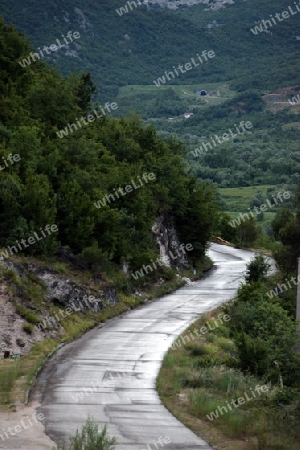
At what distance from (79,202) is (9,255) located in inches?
303

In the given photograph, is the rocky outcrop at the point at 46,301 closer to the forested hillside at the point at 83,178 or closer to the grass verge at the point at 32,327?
the grass verge at the point at 32,327

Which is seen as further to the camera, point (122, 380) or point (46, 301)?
point (46, 301)

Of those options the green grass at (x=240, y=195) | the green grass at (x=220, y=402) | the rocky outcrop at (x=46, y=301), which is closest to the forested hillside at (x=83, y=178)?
the rocky outcrop at (x=46, y=301)

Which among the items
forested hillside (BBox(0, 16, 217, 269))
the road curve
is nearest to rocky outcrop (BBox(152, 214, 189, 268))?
forested hillside (BBox(0, 16, 217, 269))

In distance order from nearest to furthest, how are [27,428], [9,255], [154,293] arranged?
[27,428] → [9,255] → [154,293]

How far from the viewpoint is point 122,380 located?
25469 mm

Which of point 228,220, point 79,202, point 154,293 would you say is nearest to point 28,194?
point 79,202

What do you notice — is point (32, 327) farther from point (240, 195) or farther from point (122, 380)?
point (240, 195)

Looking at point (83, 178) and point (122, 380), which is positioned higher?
point (83, 178)

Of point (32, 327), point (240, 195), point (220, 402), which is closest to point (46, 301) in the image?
point (32, 327)

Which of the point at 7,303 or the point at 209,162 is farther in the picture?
the point at 209,162

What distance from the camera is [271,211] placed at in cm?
14412

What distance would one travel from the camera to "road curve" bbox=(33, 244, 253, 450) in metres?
18.9

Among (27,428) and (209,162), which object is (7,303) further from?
(209,162)
